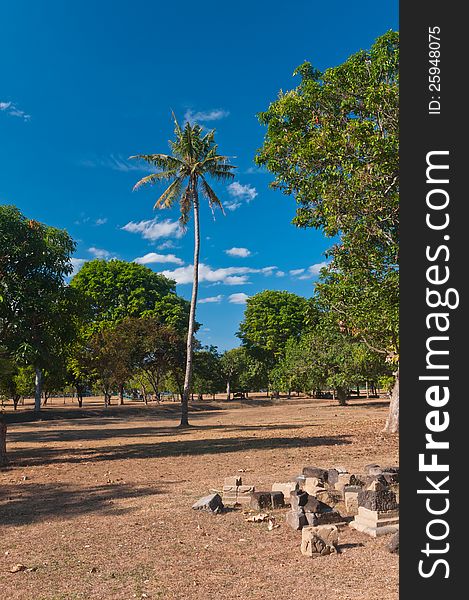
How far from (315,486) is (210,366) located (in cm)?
4572

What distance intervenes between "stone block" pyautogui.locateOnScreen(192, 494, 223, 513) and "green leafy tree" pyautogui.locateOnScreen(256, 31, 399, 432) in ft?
27.8

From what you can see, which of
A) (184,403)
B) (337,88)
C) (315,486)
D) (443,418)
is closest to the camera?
(443,418)

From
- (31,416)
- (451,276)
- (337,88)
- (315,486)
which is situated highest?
(337,88)

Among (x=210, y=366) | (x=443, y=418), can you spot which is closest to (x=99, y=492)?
(x=443, y=418)

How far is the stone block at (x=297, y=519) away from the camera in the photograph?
7508mm

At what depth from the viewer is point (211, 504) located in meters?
8.66

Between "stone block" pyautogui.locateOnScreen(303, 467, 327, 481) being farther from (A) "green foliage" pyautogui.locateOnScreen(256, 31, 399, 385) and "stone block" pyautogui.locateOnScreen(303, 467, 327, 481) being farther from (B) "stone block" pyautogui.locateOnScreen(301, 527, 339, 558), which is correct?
(A) "green foliage" pyautogui.locateOnScreen(256, 31, 399, 385)

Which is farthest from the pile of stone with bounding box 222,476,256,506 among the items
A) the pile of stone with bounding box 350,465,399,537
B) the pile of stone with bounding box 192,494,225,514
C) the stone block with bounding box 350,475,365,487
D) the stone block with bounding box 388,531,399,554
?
the stone block with bounding box 388,531,399,554

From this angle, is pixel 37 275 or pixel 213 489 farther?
pixel 37 275

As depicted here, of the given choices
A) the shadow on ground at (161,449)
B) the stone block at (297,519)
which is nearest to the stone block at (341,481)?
the stone block at (297,519)

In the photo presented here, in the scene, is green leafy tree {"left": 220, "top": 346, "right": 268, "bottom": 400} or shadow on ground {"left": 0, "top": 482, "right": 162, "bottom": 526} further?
green leafy tree {"left": 220, "top": 346, "right": 268, "bottom": 400}

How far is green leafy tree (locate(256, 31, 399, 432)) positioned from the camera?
14.5 m

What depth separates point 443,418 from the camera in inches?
130

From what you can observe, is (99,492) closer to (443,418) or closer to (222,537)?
(222,537)
